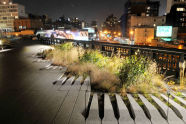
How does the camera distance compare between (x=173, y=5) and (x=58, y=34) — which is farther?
(x=173, y=5)

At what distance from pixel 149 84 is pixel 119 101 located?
1.74 meters

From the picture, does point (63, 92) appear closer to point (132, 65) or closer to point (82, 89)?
point (82, 89)

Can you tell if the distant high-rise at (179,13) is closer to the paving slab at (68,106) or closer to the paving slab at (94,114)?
the paving slab at (68,106)

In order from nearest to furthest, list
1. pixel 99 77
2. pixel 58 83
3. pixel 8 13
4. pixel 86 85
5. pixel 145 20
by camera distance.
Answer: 1. pixel 86 85
2. pixel 58 83
3. pixel 99 77
4. pixel 145 20
5. pixel 8 13

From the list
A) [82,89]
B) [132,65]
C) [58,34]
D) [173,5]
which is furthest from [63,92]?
[173,5]

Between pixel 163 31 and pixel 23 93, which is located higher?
pixel 163 31

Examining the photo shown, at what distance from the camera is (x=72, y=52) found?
8.91m

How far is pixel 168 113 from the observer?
344 cm

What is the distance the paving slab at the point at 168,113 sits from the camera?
3195 mm

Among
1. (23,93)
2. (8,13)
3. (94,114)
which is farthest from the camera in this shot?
(8,13)

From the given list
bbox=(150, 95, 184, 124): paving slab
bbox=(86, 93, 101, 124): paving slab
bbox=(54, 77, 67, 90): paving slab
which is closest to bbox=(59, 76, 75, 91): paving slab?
bbox=(54, 77, 67, 90): paving slab

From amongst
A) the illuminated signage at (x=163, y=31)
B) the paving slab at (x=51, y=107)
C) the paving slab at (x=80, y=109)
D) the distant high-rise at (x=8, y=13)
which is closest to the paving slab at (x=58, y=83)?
the paving slab at (x=51, y=107)

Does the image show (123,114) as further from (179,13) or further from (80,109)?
(179,13)

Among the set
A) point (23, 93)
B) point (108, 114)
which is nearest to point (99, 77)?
point (108, 114)
